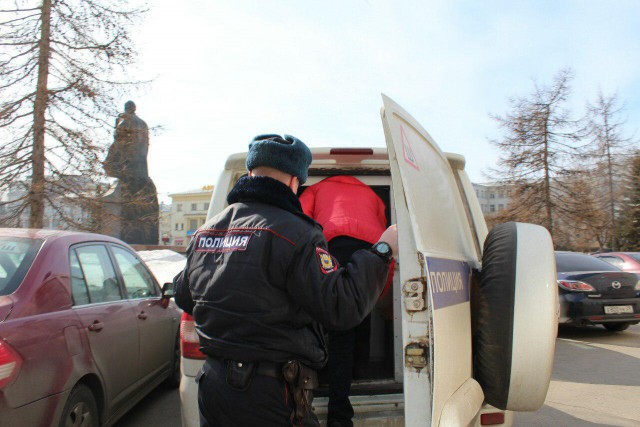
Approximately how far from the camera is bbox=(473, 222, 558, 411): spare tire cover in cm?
205

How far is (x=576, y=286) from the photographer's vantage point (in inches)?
320

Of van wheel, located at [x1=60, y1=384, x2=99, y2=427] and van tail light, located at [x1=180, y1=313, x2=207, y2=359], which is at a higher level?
van tail light, located at [x1=180, y1=313, x2=207, y2=359]

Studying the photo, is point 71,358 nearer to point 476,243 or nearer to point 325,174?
point 325,174

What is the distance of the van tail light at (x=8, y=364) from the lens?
235 cm

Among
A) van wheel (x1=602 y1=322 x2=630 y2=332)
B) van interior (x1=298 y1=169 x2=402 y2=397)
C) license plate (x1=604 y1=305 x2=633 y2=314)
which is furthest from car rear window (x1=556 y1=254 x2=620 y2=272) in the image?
van interior (x1=298 y1=169 x2=402 y2=397)

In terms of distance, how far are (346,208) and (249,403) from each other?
172cm

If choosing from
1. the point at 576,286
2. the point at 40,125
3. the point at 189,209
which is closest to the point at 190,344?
the point at 576,286

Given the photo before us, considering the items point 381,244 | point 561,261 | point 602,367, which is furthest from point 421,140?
point 561,261

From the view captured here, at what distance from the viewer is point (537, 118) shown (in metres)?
19.6

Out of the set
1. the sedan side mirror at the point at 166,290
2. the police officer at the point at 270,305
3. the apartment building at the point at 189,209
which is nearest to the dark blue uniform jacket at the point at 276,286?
the police officer at the point at 270,305

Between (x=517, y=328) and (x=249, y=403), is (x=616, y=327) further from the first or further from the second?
(x=249, y=403)

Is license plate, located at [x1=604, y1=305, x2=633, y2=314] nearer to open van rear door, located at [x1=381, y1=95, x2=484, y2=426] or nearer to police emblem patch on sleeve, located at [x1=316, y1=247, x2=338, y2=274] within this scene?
open van rear door, located at [x1=381, y1=95, x2=484, y2=426]

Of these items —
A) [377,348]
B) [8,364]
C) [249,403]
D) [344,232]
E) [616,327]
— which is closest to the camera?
[249,403]

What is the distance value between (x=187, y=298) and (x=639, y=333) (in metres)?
9.83
